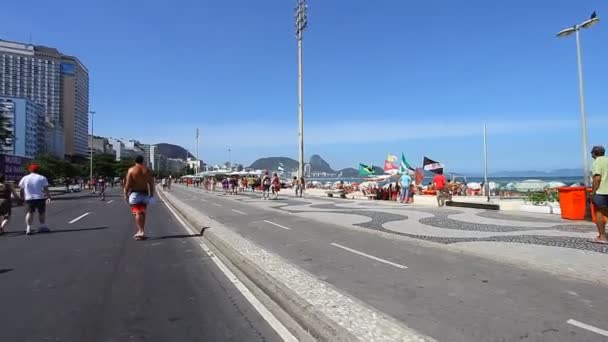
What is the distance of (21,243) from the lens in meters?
11.3

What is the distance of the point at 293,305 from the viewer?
5.73m

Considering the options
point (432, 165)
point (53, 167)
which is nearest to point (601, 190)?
point (432, 165)

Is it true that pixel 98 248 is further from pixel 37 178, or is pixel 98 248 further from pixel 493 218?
pixel 493 218

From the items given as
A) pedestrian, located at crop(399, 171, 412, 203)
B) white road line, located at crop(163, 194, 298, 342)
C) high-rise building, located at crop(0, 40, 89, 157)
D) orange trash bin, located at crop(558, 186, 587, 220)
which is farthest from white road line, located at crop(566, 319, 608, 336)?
high-rise building, located at crop(0, 40, 89, 157)

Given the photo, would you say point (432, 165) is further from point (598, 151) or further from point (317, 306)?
point (317, 306)

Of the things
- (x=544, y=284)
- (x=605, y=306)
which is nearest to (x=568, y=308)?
(x=605, y=306)

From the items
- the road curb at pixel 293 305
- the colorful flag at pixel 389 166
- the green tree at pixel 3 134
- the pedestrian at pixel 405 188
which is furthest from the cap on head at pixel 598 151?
the green tree at pixel 3 134

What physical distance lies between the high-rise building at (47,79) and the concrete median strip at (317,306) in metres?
158

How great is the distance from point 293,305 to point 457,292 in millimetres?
2254

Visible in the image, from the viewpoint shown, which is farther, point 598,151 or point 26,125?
point 26,125

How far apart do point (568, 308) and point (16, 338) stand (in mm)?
6000

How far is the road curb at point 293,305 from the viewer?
4.70 meters

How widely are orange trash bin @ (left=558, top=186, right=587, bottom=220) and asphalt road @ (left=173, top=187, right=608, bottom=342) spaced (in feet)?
23.3

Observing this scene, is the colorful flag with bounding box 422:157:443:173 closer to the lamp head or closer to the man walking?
the lamp head
